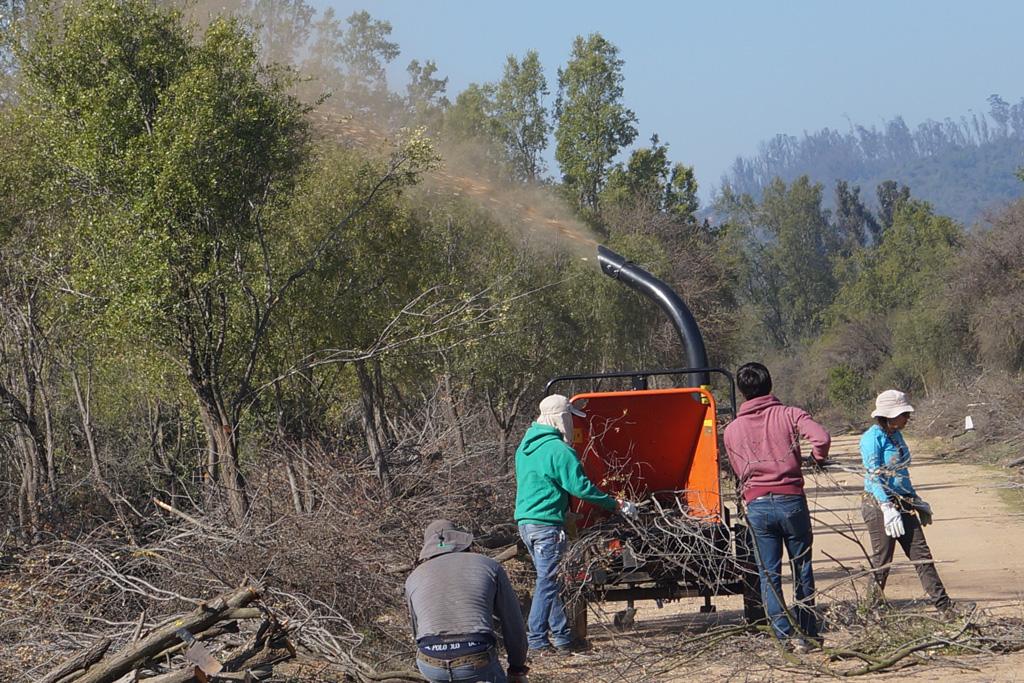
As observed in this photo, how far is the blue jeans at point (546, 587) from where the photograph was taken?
904 cm

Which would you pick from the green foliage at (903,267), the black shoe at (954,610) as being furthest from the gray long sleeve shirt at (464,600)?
the green foliage at (903,267)

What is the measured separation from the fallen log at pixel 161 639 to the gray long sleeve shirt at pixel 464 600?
243 cm

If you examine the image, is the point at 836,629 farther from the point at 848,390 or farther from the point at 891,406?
the point at 848,390

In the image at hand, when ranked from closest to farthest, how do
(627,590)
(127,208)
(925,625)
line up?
(925,625) < (627,590) < (127,208)

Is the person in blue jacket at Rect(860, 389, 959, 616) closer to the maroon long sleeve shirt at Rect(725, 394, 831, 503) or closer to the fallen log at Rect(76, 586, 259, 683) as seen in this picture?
the maroon long sleeve shirt at Rect(725, 394, 831, 503)

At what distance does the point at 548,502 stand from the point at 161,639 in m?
2.74

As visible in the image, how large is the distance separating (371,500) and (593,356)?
1745cm

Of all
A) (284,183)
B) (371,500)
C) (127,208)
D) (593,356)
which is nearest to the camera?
(371,500)

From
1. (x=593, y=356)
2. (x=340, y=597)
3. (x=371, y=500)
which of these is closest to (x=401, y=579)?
(x=340, y=597)

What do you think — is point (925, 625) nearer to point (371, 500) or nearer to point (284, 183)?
point (371, 500)

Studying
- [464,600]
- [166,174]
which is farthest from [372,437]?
[464,600]

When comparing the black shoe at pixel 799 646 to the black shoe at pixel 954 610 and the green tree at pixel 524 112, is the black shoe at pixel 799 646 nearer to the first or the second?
the black shoe at pixel 954 610

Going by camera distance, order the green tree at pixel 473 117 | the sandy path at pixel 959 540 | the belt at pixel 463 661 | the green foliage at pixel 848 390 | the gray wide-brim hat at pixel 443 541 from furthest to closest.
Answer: the green foliage at pixel 848 390 → the green tree at pixel 473 117 → the sandy path at pixel 959 540 → the gray wide-brim hat at pixel 443 541 → the belt at pixel 463 661

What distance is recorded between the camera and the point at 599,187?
50.8 meters
